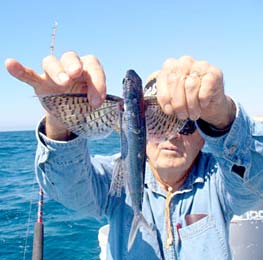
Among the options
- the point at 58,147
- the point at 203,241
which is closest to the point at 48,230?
the point at 203,241

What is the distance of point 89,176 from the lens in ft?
8.04

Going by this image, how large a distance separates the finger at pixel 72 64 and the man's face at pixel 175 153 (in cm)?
99

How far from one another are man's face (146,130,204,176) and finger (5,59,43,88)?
102cm

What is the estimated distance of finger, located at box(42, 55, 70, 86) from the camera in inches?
69.1

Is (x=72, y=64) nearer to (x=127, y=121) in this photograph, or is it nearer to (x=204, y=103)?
(x=127, y=121)

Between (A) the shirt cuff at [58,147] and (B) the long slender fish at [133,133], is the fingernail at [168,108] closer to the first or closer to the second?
(B) the long slender fish at [133,133]

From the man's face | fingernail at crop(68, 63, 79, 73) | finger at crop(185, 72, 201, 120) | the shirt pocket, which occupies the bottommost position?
the shirt pocket

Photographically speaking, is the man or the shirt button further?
the shirt button

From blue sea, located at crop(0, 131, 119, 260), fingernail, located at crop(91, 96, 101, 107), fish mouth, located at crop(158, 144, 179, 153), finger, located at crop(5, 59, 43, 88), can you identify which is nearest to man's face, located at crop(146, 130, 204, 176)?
fish mouth, located at crop(158, 144, 179, 153)

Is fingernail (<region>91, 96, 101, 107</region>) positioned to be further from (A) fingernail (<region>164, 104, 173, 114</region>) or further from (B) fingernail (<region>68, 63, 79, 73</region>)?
(A) fingernail (<region>164, 104, 173, 114</region>)

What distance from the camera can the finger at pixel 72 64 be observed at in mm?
1735

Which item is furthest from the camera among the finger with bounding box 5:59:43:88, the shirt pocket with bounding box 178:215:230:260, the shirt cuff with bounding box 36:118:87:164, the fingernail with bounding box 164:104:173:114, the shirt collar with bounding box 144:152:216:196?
the shirt collar with bounding box 144:152:216:196

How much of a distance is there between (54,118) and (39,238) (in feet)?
7.85

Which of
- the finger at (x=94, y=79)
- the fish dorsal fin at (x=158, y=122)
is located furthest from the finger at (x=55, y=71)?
the fish dorsal fin at (x=158, y=122)
